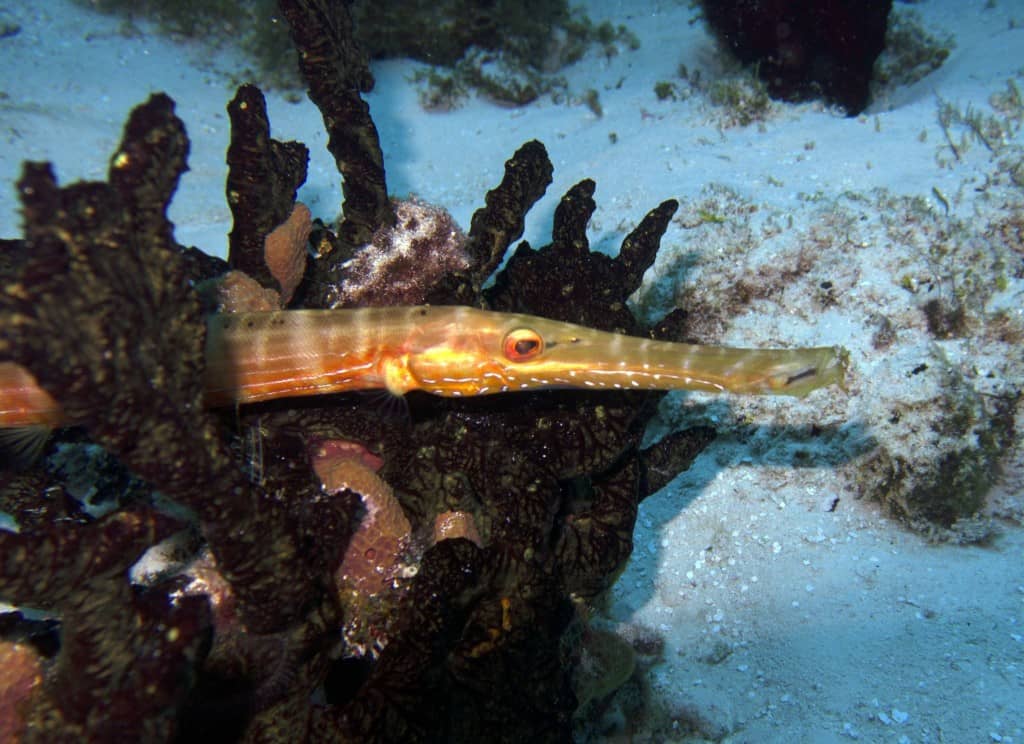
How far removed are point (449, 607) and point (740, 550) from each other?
2990mm

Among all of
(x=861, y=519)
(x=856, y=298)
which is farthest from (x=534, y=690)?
(x=856, y=298)

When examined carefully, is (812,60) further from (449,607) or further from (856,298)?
(449,607)

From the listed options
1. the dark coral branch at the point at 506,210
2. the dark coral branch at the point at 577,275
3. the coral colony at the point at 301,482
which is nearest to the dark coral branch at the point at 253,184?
the coral colony at the point at 301,482

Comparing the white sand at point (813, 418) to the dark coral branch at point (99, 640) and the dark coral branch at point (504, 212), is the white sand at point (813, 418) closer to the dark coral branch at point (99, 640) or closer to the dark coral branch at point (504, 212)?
the dark coral branch at point (504, 212)

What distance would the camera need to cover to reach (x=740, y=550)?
484 cm

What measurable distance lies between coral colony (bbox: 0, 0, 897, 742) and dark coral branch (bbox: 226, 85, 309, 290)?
0.06ft

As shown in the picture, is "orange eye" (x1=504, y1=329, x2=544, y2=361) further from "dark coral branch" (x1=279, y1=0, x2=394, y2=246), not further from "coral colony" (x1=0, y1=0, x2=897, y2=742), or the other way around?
"dark coral branch" (x1=279, y1=0, x2=394, y2=246)

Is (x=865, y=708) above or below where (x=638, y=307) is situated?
below

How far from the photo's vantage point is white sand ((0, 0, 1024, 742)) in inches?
153

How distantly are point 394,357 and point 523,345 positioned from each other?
0.74 meters

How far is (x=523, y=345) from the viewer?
3002mm

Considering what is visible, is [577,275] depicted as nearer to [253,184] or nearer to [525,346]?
[525,346]

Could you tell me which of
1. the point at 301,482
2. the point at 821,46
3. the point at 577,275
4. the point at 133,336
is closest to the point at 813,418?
the point at 577,275

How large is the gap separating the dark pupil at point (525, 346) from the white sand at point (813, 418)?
2.71 m
